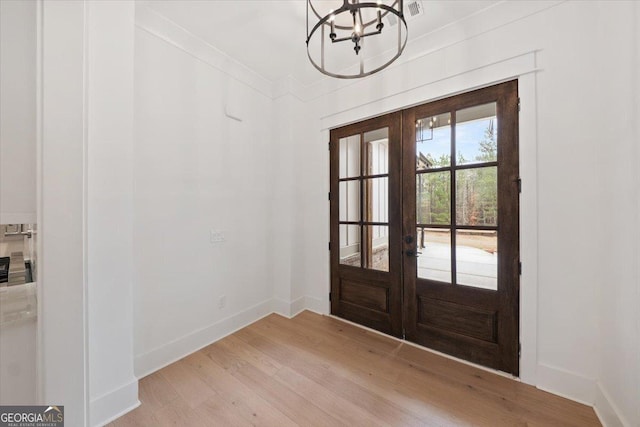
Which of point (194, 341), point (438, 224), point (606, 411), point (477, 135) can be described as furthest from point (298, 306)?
point (477, 135)

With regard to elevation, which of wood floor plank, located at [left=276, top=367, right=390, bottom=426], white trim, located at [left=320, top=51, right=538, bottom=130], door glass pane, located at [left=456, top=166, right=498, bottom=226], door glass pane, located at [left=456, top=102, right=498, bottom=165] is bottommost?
wood floor plank, located at [left=276, top=367, right=390, bottom=426]

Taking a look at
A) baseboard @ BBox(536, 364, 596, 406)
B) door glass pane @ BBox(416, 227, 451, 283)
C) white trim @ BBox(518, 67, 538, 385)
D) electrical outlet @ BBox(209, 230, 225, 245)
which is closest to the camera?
baseboard @ BBox(536, 364, 596, 406)

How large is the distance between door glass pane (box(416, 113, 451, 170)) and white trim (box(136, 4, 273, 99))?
1.93 metres

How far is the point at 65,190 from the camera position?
126cm

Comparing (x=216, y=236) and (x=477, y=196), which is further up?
(x=477, y=196)

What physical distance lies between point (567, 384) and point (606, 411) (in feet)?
0.66

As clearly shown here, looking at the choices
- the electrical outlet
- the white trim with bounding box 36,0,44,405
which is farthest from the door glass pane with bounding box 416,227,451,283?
the white trim with bounding box 36,0,44,405

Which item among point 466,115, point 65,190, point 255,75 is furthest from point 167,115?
point 466,115

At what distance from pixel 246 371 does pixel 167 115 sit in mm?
2253

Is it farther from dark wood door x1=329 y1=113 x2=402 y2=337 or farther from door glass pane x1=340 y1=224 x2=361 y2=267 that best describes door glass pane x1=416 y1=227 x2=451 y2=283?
door glass pane x1=340 y1=224 x2=361 y2=267

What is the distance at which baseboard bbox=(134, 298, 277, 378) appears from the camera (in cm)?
183

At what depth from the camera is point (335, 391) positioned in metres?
1.67

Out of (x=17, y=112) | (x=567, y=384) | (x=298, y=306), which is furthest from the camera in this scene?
(x=298, y=306)

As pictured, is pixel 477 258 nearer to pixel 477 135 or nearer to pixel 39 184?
pixel 477 135
